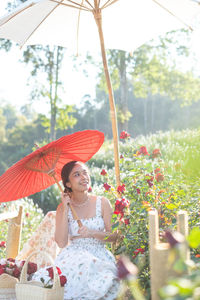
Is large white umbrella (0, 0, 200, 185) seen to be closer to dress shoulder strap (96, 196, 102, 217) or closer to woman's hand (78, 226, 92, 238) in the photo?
dress shoulder strap (96, 196, 102, 217)

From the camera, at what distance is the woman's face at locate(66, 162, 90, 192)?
10.3ft

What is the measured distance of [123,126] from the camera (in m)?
15.0

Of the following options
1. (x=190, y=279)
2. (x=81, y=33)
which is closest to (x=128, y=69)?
(x=81, y=33)

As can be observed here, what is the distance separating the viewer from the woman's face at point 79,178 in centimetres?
313

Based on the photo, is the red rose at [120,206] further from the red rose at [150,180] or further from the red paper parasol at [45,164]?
the red paper parasol at [45,164]

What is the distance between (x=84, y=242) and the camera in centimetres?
306

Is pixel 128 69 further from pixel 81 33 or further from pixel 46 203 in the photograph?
pixel 81 33

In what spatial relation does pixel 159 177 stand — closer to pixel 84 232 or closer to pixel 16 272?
pixel 84 232

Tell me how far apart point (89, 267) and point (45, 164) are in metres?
0.92

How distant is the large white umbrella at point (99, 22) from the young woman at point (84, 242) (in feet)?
1.14

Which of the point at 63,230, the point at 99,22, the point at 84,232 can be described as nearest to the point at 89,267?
the point at 84,232

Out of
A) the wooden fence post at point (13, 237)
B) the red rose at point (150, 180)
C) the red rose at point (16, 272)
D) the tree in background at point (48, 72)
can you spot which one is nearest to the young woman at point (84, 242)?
the red rose at point (16, 272)

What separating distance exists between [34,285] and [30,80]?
30.2 feet

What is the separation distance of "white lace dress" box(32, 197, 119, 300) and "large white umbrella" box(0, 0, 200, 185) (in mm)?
534
